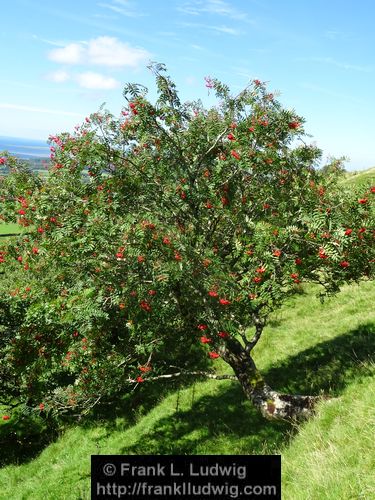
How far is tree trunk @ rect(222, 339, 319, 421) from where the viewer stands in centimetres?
1264

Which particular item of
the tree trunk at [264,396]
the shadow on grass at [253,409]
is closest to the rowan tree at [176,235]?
the tree trunk at [264,396]

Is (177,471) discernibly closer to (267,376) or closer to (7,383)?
(267,376)

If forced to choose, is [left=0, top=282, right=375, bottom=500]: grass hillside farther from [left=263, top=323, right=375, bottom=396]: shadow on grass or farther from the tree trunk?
the tree trunk

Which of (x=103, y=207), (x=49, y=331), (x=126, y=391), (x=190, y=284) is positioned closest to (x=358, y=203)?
(x=190, y=284)

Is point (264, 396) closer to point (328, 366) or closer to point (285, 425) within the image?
point (285, 425)

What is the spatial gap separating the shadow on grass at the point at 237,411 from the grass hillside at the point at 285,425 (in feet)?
0.16

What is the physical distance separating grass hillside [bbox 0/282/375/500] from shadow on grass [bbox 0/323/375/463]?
48 millimetres

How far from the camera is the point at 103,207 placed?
32.6 feet

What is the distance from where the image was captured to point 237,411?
1523cm

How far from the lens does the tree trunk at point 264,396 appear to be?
498 inches

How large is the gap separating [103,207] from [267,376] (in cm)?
1137

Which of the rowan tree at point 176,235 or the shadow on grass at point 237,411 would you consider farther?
the shadow on grass at point 237,411

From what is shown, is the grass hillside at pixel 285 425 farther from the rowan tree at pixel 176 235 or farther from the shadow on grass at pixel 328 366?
the rowan tree at pixel 176 235

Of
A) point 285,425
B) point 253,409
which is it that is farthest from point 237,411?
point 285,425
